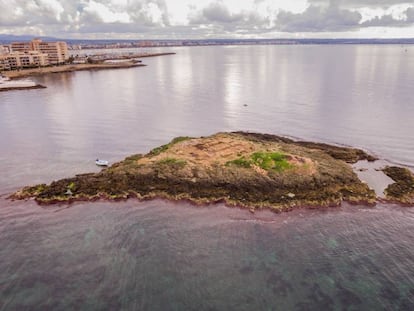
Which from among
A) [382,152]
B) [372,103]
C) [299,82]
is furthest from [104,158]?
[299,82]

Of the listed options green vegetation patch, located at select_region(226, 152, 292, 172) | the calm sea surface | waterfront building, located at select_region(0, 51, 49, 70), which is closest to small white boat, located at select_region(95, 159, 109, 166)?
the calm sea surface

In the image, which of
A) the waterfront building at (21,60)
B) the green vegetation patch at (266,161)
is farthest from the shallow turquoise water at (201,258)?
the waterfront building at (21,60)

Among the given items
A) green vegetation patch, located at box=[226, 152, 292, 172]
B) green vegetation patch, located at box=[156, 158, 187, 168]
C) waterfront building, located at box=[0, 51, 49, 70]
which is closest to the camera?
green vegetation patch, located at box=[226, 152, 292, 172]

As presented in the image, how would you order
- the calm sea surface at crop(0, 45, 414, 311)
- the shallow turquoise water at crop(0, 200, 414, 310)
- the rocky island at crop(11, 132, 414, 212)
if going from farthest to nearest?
the rocky island at crop(11, 132, 414, 212), the calm sea surface at crop(0, 45, 414, 311), the shallow turquoise water at crop(0, 200, 414, 310)

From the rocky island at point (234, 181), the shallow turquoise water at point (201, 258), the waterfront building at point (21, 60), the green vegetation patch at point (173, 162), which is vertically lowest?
the shallow turquoise water at point (201, 258)

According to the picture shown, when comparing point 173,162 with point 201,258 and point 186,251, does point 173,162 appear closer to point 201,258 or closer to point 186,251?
point 186,251

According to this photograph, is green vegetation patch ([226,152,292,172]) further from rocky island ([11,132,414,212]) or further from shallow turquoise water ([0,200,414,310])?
shallow turquoise water ([0,200,414,310])

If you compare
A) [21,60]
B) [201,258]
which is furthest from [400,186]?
[21,60]

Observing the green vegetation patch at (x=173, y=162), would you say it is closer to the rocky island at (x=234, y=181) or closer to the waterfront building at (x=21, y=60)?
the rocky island at (x=234, y=181)
